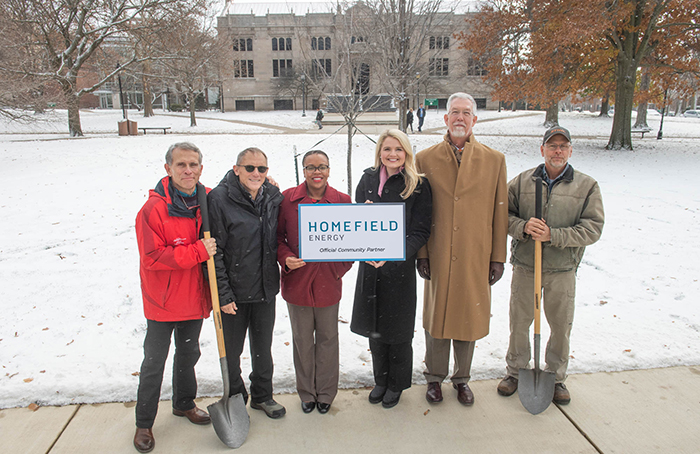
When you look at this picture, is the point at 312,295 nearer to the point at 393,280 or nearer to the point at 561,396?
the point at 393,280

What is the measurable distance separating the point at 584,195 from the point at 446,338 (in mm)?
1549

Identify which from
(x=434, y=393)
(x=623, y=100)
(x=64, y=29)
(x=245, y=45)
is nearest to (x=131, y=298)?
(x=434, y=393)

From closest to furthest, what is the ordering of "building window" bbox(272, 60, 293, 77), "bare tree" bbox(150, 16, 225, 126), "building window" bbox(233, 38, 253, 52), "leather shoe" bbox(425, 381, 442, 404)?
"leather shoe" bbox(425, 381, 442, 404) → "bare tree" bbox(150, 16, 225, 126) → "building window" bbox(272, 60, 293, 77) → "building window" bbox(233, 38, 253, 52)

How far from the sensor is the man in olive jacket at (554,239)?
3.39 metres

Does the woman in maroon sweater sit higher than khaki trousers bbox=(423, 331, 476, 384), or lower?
higher

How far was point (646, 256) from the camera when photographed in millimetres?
6801

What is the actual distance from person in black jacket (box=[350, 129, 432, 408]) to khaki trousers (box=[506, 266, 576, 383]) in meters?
0.90

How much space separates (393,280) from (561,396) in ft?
5.38

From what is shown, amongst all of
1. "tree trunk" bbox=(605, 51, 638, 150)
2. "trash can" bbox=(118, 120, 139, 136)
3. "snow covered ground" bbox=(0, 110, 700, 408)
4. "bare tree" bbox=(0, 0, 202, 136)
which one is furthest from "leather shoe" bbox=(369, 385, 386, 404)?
"trash can" bbox=(118, 120, 139, 136)

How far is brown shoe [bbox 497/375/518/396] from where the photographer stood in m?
3.64

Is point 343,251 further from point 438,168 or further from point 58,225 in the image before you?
point 58,225

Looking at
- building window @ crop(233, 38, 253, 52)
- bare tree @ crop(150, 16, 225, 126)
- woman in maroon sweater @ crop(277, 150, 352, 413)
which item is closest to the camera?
woman in maroon sweater @ crop(277, 150, 352, 413)

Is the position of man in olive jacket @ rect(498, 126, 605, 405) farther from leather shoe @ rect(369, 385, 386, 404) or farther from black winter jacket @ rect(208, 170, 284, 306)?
black winter jacket @ rect(208, 170, 284, 306)

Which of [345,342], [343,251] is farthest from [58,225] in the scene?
[343,251]
